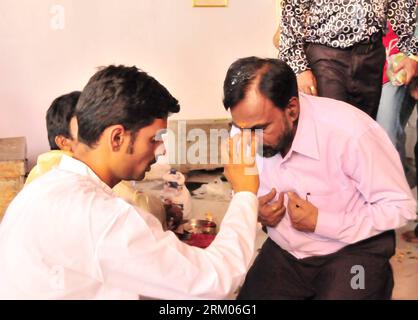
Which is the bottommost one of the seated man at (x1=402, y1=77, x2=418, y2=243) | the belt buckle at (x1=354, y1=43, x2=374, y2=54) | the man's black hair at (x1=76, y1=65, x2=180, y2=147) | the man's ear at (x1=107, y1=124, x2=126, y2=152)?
the seated man at (x1=402, y1=77, x2=418, y2=243)

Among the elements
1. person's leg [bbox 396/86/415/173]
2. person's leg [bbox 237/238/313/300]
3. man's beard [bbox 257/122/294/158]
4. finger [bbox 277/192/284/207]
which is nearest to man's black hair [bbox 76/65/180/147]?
man's beard [bbox 257/122/294/158]

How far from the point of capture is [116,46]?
12.7ft

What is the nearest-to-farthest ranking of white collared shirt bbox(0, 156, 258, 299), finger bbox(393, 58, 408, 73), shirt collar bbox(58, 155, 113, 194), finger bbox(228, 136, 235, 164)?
white collared shirt bbox(0, 156, 258, 299)
shirt collar bbox(58, 155, 113, 194)
finger bbox(228, 136, 235, 164)
finger bbox(393, 58, 408, 73)

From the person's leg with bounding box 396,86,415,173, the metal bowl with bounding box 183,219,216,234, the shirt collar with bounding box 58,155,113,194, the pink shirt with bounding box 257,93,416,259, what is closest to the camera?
the shirt collar with bounding box 58,155,113,194

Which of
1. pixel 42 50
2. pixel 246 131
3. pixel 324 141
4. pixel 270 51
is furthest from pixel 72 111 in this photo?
pixel 270 51

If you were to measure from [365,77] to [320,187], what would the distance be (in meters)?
0.72

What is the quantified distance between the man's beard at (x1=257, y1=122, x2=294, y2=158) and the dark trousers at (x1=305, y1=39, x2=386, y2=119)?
559mm

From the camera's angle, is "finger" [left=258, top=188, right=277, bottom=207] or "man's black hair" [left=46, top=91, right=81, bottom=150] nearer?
"finger" [left=258, top=188, right=277, bottom=207]

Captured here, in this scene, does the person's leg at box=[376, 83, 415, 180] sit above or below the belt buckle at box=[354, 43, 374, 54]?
below

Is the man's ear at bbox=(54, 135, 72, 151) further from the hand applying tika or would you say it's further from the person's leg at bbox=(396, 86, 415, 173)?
the person's leg at bbox=(396, 86, 415, 173)

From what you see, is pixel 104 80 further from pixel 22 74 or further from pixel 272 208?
pixel 22 74

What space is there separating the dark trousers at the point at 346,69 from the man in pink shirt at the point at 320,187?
1.52 feet

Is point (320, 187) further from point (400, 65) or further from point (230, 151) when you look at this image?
point (400, 65)

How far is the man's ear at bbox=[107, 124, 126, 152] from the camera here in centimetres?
121
